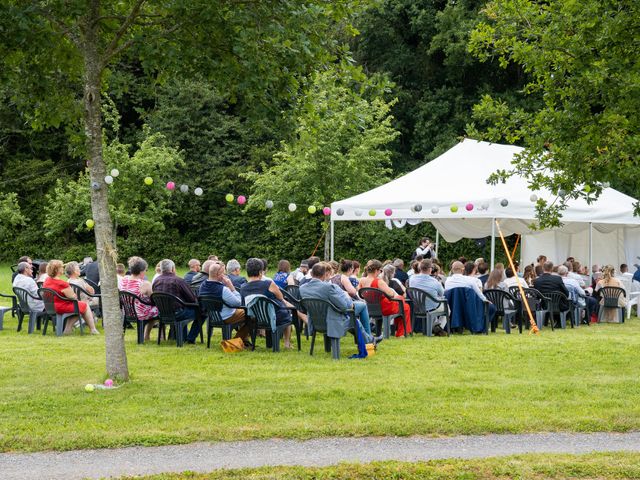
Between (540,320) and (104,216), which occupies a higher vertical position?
(104,216)

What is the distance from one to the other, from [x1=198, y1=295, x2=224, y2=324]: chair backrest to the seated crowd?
0.05 meters

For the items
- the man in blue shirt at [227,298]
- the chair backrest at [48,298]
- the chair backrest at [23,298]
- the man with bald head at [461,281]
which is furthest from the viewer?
the man with bald head at [461,281]

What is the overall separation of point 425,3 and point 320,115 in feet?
99.7

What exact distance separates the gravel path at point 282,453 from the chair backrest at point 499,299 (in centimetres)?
794

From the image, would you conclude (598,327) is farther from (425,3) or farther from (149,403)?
(425,3)

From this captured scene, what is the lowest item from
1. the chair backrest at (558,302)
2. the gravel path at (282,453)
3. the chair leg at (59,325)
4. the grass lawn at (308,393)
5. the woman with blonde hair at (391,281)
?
the gravel path at (282,453)

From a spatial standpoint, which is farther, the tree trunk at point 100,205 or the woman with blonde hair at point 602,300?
the woman with blonde hair at point 602,300

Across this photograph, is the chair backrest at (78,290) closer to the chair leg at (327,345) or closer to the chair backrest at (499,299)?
the chair leg at (327,345)

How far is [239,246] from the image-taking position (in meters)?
41.2

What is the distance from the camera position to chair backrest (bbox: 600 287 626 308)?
17.3m

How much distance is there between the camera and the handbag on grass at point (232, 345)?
12.0 meters

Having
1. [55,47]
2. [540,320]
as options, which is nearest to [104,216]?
[55,47]

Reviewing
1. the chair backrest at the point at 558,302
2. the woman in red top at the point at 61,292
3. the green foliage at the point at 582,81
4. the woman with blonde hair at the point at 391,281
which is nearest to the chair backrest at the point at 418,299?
the woman with blonde hair at the point at 391,281

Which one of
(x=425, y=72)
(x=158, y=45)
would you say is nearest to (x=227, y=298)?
(x=158, y=45)
